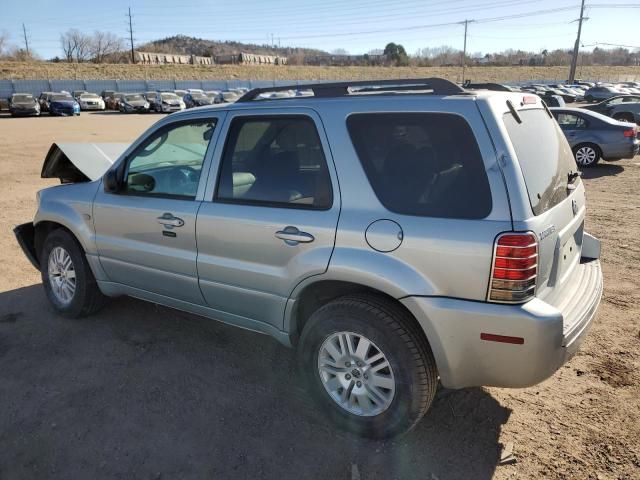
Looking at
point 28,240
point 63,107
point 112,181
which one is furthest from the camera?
point 63,107

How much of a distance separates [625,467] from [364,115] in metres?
2.36

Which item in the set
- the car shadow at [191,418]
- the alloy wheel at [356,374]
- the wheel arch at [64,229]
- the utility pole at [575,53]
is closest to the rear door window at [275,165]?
the alloy wheel at [356,374]

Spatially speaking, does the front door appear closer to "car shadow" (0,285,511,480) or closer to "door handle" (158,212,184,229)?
"door handle" (158,212,184,229)

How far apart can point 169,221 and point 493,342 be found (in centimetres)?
232

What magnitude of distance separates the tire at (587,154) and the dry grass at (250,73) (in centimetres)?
6256

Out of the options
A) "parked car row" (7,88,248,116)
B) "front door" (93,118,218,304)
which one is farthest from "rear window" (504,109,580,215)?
"parked car row" (7,88,248,116)

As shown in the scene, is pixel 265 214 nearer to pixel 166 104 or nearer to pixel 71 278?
pixel 71 278

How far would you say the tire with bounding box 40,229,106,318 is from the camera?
433cm

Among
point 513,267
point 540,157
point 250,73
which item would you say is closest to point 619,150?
point 540,157

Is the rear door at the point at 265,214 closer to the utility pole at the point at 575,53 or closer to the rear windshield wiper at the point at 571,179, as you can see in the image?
the rear windshield wiper at the point at 571,179

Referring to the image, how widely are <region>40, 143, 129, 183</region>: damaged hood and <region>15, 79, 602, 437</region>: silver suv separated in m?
0.88

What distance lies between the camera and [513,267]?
231 centimetres

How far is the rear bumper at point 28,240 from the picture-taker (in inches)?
190

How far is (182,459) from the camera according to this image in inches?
108
